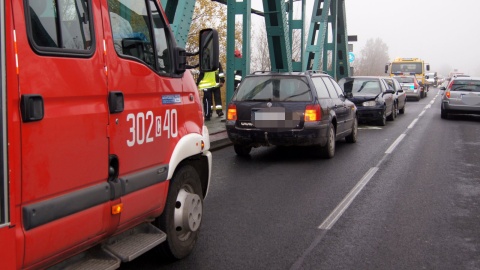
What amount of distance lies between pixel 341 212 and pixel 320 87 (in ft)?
13.1

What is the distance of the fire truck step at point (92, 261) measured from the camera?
9.77 feet

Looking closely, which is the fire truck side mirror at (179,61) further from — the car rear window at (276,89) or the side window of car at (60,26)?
the car rear window at (276,89)

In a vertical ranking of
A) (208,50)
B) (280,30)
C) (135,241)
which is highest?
(280,30)

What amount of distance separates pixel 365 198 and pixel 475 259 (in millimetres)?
2164

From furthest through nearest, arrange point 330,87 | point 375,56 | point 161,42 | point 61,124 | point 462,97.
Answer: point 375,56 → point 462,97 → point 330,87 → point 161,42 → point 61,124

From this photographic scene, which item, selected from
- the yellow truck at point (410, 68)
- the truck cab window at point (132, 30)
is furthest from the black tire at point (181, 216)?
the yellow truck at point (410, 68)

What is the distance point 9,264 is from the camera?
93.7 inches

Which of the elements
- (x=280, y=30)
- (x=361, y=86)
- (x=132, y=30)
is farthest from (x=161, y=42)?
(x=361, y=86)

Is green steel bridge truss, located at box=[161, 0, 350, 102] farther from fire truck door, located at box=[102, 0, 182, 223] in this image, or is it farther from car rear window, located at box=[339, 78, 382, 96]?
fire truck door, located at box=[102, 0, 182, 223]

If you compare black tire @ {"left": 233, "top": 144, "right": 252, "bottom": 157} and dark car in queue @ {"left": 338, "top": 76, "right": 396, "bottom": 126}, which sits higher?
dark car in queue @ {"left": 338, "top": 76, "right": 396, "bottom": 126}

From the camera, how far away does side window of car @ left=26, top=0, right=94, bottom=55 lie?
Answer: 256 cm

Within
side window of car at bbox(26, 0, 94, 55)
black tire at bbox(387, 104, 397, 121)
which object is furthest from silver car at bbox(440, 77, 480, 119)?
side window of car at bbox(26, 0, 94, 55)

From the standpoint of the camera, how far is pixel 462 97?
17.2 m

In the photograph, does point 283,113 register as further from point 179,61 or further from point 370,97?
point 370,97
